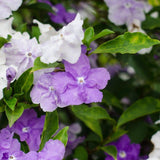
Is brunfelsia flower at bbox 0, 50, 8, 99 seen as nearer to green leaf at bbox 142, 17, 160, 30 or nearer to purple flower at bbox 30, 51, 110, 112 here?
purple flower at bbox 30, 51, 110, 112

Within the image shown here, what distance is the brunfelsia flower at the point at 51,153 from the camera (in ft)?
2.80

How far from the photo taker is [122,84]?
5.39 feet

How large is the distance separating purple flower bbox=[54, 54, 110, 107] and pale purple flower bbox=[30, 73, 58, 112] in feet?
0.10

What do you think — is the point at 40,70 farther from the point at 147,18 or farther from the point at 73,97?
the point at 147,18

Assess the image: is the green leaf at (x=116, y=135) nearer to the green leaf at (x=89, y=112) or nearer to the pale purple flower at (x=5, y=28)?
the green leaf at (x=89, y=112)

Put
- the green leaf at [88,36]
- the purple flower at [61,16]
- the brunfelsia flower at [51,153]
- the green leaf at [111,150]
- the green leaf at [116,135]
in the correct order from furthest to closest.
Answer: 1. the purple flower at [61,16]
2. the green leaf at [116,135]
3. the green leaf at [111,150]
4. the green leaf at [88,36]
5. the brunfelsia flower at [51,153]

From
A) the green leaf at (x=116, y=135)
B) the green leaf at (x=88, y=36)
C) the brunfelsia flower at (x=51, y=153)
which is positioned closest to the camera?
the brunfelsia flower at (x=51, y=153)

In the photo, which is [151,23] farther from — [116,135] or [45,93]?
[45,93]

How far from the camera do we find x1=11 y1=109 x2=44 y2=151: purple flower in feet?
3.43

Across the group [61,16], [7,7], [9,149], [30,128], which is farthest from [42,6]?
[9,149]

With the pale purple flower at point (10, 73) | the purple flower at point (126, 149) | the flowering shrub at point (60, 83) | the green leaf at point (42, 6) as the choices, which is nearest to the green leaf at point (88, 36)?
the flowering shrub at point (60, 83)

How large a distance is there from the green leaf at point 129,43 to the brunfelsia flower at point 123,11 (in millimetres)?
320

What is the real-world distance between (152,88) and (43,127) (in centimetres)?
86

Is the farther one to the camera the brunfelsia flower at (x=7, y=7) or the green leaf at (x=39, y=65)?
the brunfelsia flower at (x=7, y=7)
